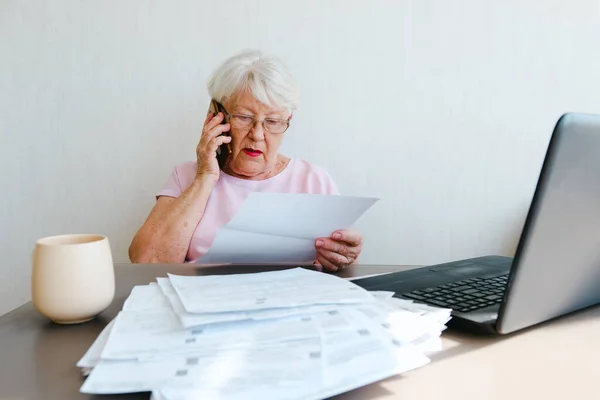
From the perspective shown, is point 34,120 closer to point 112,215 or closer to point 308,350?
point 112,215

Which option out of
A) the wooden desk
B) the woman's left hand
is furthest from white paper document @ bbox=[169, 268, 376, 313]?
the woman's left hand

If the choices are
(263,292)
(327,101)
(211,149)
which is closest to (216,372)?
(263,292)

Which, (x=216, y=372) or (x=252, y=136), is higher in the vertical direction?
(x=252, y=136)

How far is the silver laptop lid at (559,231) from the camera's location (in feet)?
1.45

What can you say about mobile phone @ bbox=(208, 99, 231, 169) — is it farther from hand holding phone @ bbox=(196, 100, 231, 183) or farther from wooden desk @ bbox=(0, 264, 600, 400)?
wooden desk @ bbox=(0, 264, 600, 400)

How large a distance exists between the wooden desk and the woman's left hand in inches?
14.9

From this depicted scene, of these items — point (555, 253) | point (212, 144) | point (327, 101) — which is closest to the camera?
point (555, 253)

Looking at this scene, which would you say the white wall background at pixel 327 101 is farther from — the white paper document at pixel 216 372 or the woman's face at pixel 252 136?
the white paper document at pixel 216 372

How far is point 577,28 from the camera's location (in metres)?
1.54

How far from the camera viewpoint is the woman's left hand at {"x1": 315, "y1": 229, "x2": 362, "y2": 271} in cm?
91

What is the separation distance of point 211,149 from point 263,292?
790mm

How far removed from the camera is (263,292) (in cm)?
57

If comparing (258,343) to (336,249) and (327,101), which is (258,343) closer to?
(336,249)

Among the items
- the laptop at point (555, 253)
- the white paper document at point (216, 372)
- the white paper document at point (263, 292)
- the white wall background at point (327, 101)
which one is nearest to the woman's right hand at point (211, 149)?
the white wall background at point (327, 101)
